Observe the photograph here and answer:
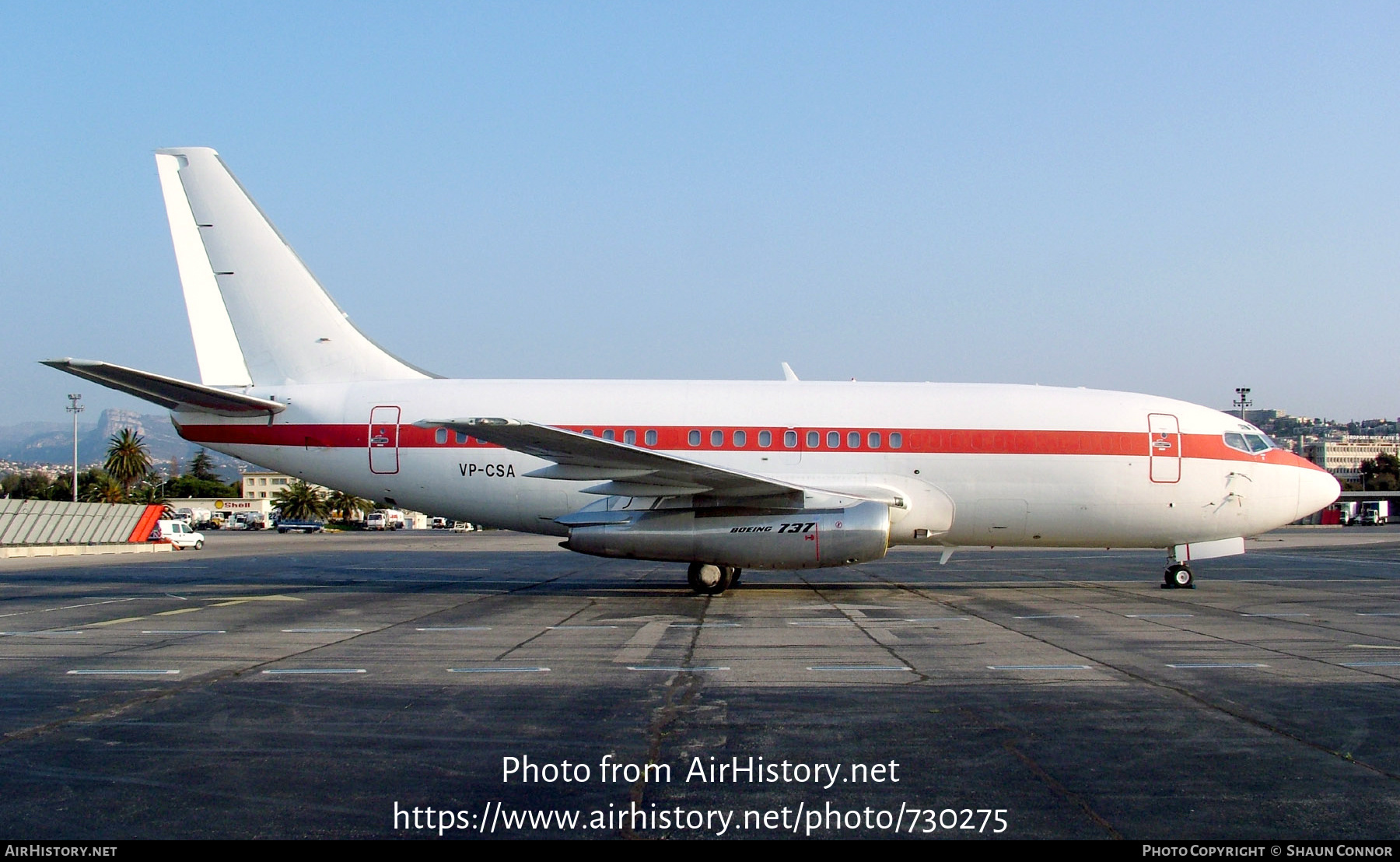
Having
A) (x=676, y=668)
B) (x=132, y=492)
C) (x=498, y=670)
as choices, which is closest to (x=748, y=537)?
(x=676, y=668)

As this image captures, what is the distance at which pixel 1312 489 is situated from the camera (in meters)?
19.0

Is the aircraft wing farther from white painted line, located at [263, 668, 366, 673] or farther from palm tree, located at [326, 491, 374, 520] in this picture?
palm tree, located at [326, 491, 374, 520]

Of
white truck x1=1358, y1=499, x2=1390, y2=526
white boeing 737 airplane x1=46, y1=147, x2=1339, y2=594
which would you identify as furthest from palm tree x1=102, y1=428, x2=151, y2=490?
white truck x1=1358, y1=499, x2=1390, y2=526

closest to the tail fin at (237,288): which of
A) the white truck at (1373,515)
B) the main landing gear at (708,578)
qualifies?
the main landing gear at (708,578)

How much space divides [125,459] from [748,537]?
108 m

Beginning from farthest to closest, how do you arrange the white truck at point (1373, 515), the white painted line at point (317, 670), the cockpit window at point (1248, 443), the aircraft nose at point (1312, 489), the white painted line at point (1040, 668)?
the white truck at point (1373, 515)
the aircraft nose at point (1312, 489)
the cockpit window at point (1248, 443)
the white painted line at point (1040, 668)
the white painted line at point (317, 670)

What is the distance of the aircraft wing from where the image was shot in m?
14.6

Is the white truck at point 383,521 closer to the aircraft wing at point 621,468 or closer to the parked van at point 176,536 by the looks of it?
the parked van at point 176,536

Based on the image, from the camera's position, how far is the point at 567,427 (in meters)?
17.7

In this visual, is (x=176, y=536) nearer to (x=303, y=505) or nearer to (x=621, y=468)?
(x=621, y=468)

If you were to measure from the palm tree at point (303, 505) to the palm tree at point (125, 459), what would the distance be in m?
15.5

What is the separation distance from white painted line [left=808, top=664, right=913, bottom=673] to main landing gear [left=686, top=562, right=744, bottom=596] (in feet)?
23.9

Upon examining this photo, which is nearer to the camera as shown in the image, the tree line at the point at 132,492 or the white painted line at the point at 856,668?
the white painted line at the point at 856,668

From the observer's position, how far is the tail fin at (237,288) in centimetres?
1844
